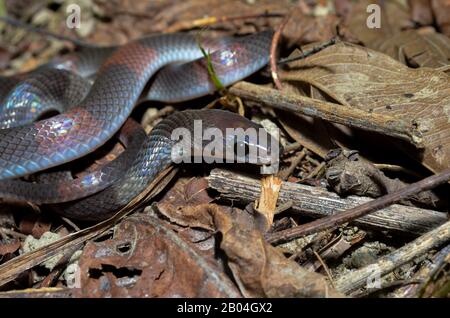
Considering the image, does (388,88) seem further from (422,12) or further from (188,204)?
(422,12)

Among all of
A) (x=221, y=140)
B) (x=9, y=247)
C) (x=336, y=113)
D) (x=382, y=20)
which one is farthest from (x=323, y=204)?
(x=382, y=20)

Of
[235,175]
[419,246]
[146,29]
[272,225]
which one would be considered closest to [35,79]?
[146,29]

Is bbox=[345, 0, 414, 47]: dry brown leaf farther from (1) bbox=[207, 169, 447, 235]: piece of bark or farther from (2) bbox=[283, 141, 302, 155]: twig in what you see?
(1) bbox=[207, 169, 447, 235]: piece of bark

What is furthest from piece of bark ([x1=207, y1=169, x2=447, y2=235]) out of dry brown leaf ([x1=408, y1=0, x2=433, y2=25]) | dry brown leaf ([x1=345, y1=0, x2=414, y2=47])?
dry brown leaf ([x1=408, y1=0, x2=433, y2=25])

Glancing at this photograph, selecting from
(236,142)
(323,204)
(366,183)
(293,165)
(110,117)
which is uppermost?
(110,117)

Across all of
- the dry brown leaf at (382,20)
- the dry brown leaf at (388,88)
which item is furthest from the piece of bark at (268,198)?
the dry brown leaf at (382,20)
